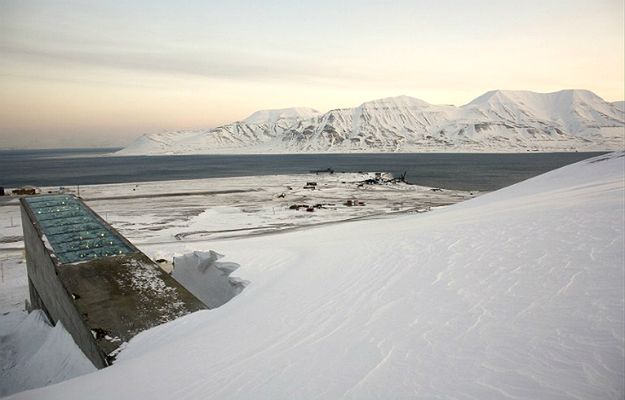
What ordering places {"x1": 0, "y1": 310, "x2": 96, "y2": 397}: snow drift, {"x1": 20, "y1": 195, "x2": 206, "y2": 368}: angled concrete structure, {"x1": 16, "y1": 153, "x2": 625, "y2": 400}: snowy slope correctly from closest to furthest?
1. {"x1": 16, "y1": 153, "x2": 625, "y2": 400}: snowy slope
2. {"x1": 20, "y1": 195, "x2": 206, "y2": 368}: angled concrete structure
3. {"x1": 0, "y1": 310, "x2": 96, "y2": 397}: snow drift

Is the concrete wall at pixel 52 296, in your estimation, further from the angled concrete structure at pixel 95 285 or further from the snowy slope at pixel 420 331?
the snowy slope at pixel 420 331

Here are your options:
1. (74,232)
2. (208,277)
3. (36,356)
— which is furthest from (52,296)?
(208,277)

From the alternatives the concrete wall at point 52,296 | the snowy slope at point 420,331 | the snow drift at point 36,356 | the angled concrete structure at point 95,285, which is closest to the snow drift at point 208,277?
the angled concrete structure at point 95,285

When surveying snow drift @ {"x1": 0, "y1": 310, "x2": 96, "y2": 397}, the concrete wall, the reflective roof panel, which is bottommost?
snow drift @ {"x1": 0, "y1": 310, "x2": 96, "y2": 397}

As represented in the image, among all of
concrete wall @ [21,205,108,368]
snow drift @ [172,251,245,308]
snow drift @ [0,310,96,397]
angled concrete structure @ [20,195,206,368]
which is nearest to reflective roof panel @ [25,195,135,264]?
angled concrete structure @ [20,195,206,368]

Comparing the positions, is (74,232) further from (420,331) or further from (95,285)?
(420,331)

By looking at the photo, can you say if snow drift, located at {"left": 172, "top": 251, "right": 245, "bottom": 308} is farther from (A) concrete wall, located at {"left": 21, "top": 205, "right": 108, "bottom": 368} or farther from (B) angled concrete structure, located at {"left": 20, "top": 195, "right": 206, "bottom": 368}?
(A) concrete wall, located at {"left": 21, "top": 205, "right": 108, "bottom": 368}

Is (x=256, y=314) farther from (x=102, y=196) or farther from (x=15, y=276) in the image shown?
(x=102, y=196)
